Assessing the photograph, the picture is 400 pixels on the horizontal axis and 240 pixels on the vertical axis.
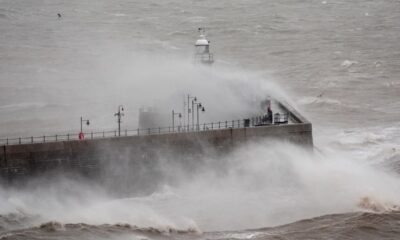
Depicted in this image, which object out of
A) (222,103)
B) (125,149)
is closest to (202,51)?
(222,103)

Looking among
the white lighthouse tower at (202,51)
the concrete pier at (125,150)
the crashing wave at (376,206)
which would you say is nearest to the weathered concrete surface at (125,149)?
the concrete pier at (125,150)

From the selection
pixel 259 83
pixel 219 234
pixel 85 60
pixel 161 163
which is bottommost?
pixel 219 234

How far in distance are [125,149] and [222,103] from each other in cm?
746

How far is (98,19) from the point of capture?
264ft

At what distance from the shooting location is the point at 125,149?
2873 cm

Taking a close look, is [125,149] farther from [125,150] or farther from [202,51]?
[202,51]

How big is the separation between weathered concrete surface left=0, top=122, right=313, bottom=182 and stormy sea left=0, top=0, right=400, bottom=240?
36cm

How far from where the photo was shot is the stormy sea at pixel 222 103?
26719 millimetres

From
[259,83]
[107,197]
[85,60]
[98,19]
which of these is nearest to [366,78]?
[259,83]

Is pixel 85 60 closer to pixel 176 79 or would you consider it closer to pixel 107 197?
pixel 176 79

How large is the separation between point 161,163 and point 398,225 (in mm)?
8989

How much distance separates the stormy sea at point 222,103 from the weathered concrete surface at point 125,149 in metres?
0.36

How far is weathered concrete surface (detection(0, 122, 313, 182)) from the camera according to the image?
2723 centimetres

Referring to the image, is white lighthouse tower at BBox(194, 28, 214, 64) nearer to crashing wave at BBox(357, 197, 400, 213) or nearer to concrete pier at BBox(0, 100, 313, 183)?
concrete pier at BBox(0, 100, 313, 183)
